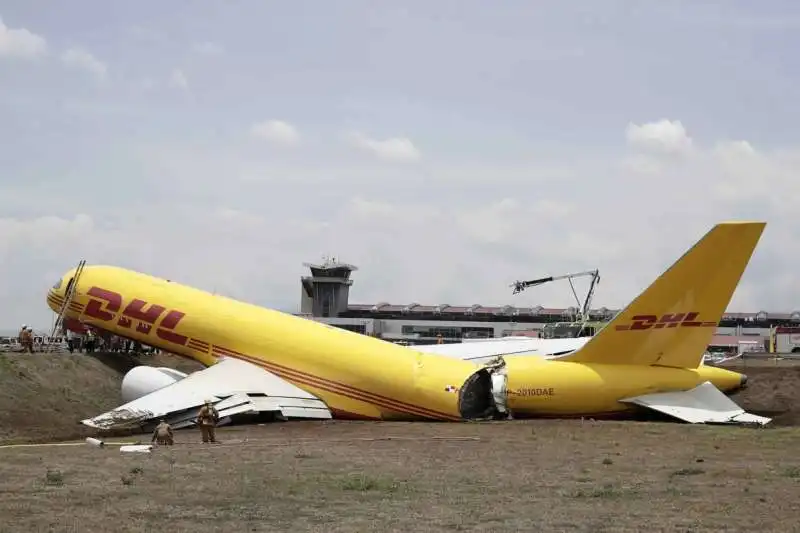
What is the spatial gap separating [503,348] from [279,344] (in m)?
11.6

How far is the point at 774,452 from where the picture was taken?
68.3ft

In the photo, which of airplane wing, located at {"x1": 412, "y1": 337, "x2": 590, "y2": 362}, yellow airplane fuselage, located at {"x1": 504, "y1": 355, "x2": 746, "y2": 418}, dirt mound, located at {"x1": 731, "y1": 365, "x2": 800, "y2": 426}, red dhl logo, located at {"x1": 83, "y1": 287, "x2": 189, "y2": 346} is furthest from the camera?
airplane wing, located at {"x1": 412, "y1": 337, "x2": 590, "y2": 362}

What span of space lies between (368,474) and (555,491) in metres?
3.62

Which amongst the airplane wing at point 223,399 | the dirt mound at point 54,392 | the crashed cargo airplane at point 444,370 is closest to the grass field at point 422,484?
the crashed cargo airplane at point 444,370

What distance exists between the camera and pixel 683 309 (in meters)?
27.9

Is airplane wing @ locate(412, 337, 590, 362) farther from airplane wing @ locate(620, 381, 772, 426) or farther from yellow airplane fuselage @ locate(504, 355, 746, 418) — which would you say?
airplane wing @ locate(620, 381, 772, 426)

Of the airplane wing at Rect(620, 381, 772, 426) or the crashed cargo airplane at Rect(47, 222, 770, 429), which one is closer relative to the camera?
the airplane wing at Rect(620, 381, 772, 426)

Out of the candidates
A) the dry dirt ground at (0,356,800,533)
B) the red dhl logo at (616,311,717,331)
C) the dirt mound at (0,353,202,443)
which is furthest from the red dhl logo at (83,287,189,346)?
the red dhl logo at (616,311,717,331)

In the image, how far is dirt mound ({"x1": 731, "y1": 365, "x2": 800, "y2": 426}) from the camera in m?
34.4

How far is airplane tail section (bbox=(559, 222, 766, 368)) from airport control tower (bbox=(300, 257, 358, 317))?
109263 millimetres

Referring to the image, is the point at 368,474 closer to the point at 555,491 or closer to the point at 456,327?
the point at 555,491

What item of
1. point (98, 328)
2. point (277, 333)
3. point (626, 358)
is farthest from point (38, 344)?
point (626, 358)

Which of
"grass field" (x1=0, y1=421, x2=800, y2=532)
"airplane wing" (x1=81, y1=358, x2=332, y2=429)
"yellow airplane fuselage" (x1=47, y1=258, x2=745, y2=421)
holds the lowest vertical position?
"grass field" (x1=0, y1=421, x2=800, y2=532)

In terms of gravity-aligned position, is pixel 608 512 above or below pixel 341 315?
below
